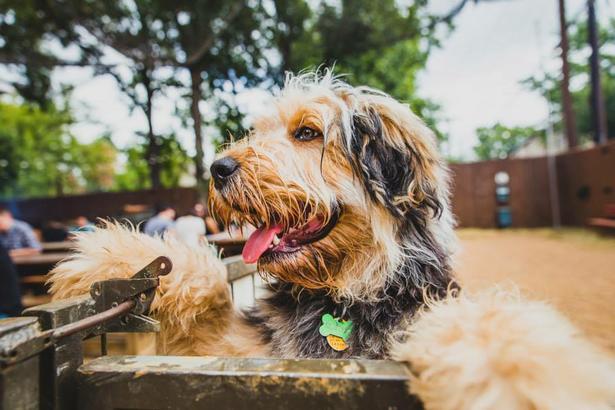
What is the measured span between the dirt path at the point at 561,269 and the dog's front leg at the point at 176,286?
110cm

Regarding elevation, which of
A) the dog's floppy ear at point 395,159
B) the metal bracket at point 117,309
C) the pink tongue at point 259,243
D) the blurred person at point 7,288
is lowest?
the blurred person at point 7,288

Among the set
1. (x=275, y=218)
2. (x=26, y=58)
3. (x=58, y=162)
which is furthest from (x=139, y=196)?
(x=58, y=162)

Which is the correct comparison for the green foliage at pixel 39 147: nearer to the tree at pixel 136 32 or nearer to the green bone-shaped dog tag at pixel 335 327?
the tree at pixel 136 32

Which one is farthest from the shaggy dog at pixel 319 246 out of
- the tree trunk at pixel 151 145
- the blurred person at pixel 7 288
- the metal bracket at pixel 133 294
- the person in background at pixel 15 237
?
the tree trunk at pixel 151 145

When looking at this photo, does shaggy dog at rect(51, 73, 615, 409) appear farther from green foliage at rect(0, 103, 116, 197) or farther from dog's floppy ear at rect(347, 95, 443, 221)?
green foliage at rect(0, 103, 116, 197)

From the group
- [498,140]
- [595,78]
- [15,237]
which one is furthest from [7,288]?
[498,140]

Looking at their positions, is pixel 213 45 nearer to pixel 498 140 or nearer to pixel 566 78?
pixel 566 78

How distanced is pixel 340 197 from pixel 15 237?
7.56 metres

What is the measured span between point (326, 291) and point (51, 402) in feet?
3.34

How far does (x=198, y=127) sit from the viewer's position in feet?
36.2

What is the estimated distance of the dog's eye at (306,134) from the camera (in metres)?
1.89

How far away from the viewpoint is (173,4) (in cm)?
912

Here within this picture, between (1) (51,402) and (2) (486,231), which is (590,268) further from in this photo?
(1) (51,402)

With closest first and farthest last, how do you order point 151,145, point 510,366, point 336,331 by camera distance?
point 510,366 → point 336,331 → point 151,145
